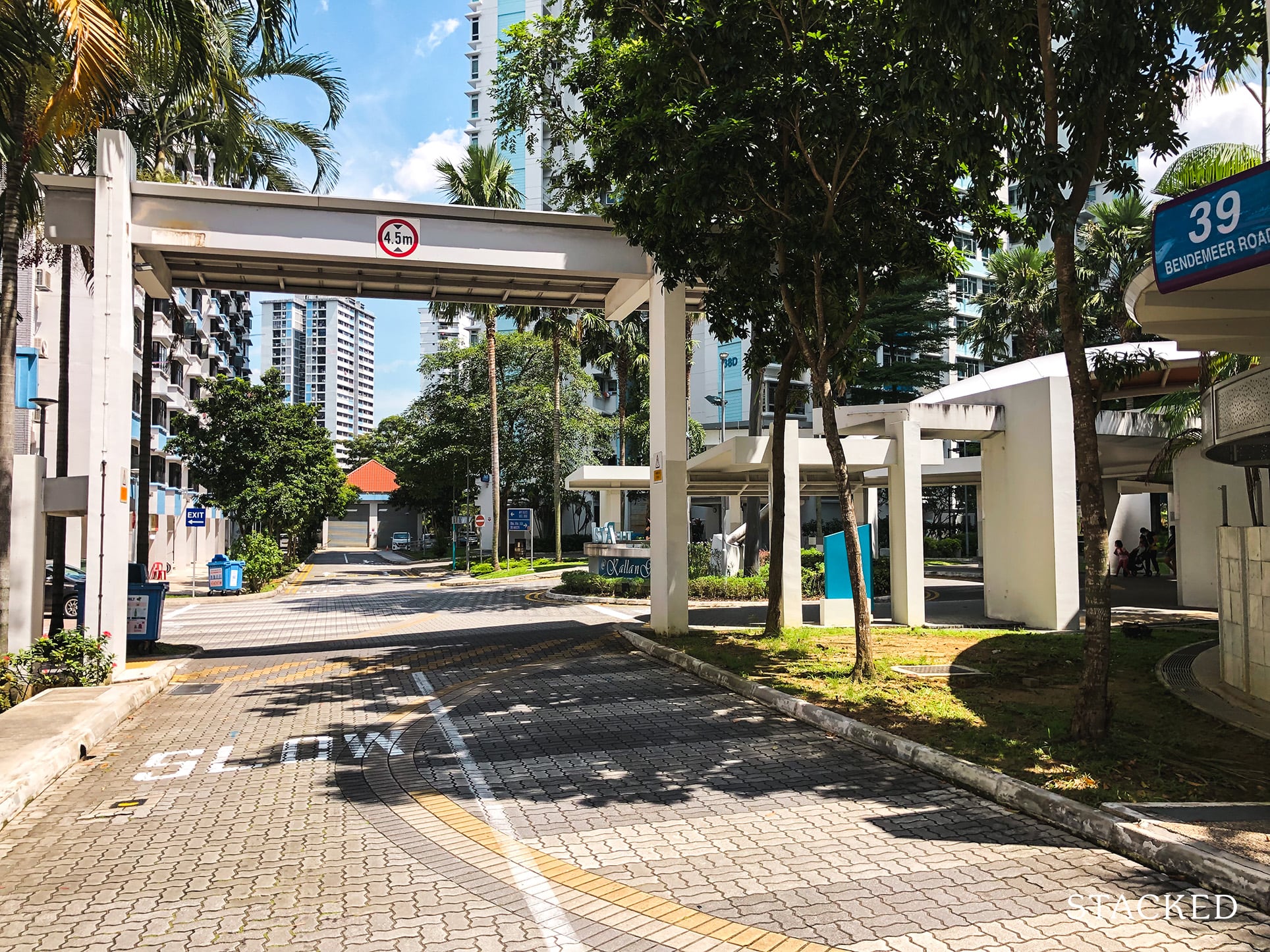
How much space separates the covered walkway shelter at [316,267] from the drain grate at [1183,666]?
7.01m

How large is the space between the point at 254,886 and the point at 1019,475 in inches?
615

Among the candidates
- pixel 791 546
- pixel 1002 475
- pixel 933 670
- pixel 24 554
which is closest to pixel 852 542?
pixel 933 670

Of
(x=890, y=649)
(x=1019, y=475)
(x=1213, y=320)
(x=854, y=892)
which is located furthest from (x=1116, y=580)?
(x=854, y=892)

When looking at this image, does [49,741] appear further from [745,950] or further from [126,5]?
[126,5]

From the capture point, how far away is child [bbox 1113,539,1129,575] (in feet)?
105

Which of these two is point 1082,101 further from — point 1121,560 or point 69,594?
→ point 1121,560

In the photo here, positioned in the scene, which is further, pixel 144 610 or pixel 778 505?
pixel 778 505

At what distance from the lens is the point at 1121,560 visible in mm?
32094

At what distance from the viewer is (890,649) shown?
44.9ft

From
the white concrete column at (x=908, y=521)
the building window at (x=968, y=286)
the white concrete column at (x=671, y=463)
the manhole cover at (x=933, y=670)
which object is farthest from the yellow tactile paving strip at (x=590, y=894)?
the building window at (x=968, y=286)

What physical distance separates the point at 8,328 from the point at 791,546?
39.3 ft

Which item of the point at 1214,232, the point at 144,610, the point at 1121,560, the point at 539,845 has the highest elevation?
the point at 1214,232

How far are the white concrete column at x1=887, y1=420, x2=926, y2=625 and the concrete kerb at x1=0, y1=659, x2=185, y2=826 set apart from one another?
12.4m

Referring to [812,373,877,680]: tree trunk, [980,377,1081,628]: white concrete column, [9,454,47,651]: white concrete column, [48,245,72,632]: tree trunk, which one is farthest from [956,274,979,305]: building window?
[9,454,47,651]: white concrete column
